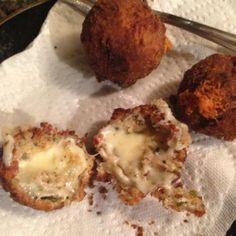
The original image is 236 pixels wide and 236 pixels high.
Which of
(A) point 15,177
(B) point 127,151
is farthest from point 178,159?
(A) point 15,177

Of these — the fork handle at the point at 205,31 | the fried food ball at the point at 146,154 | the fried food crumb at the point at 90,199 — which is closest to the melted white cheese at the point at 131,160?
the fried food ball at the point at 146,154

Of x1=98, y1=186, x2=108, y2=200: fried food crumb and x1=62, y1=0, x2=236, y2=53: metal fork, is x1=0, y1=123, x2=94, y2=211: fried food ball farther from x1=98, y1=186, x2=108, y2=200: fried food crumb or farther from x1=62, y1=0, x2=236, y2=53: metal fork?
x1=62, y1=0, x2=236, y2=53: metal fork

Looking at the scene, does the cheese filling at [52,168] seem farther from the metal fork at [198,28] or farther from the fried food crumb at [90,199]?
the metal fork at [198,28]

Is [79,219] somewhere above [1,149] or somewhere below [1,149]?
below

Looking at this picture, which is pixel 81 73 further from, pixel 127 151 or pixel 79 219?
pixel 79 219

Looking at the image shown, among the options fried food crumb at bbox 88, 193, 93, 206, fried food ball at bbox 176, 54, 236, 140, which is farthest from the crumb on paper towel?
fried food ball at bbox 176, 54, 236, 140

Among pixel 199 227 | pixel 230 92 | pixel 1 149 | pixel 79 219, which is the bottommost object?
pixel 199 227
